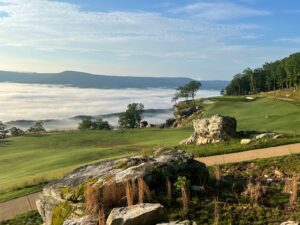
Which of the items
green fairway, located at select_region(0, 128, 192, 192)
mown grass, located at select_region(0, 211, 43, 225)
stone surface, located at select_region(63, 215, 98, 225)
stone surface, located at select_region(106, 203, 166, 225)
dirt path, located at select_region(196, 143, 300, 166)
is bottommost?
green fairway, located at select_region(0, 128, 192, 192)

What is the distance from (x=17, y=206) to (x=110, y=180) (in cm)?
905

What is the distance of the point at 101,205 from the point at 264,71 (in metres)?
161

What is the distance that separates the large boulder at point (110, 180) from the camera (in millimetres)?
11188

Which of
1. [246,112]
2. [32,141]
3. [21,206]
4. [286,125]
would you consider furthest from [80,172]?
[246,112]

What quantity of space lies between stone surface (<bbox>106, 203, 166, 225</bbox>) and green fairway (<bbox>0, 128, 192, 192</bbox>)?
72.8 feet

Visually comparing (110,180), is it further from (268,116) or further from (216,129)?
(268,116)

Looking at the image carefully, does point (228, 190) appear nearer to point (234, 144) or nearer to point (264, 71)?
point (234, 144)

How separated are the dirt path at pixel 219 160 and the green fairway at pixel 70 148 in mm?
10536

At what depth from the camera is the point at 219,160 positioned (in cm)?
2217

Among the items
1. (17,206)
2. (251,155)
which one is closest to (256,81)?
(251,155)

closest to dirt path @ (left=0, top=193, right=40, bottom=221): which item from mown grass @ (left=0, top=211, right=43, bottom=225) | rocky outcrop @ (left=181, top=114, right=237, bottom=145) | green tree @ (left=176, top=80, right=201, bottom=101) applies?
mown grass @ (left=0, top=211, right=43, bottom=225)

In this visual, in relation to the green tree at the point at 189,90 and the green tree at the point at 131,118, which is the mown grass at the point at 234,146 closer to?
the green tree at the point at 131,118

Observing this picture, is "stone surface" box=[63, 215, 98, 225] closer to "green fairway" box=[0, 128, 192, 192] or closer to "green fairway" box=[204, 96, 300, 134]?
"green fairway" box=[0, 128, 192, 192]

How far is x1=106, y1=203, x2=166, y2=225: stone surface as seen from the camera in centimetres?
944
